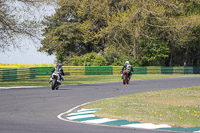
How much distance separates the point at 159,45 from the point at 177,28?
4.68 metres

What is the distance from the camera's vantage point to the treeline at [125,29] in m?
55.6

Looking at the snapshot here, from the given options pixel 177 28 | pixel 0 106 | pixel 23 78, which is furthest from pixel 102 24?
pixel 0 106

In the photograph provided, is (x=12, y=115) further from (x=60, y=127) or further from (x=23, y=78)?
(x=23, y=78)

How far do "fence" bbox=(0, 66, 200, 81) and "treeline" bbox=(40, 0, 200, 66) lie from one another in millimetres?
2838

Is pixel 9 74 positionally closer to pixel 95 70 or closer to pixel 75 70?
pixel 75 70

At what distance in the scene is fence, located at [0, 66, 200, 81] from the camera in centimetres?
3866

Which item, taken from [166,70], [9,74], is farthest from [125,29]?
[9,74]

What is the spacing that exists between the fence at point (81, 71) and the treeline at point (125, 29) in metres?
2.84

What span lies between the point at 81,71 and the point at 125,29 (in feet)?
36.4

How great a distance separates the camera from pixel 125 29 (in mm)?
57562

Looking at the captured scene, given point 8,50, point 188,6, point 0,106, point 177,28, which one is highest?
point 188,6

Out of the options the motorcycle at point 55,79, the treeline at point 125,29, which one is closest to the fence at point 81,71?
the treeline at point 125,29

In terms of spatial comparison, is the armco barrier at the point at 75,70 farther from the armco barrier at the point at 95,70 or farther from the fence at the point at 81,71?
the armco barrier at the point at 95,70

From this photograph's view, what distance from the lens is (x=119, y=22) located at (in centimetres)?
5588
